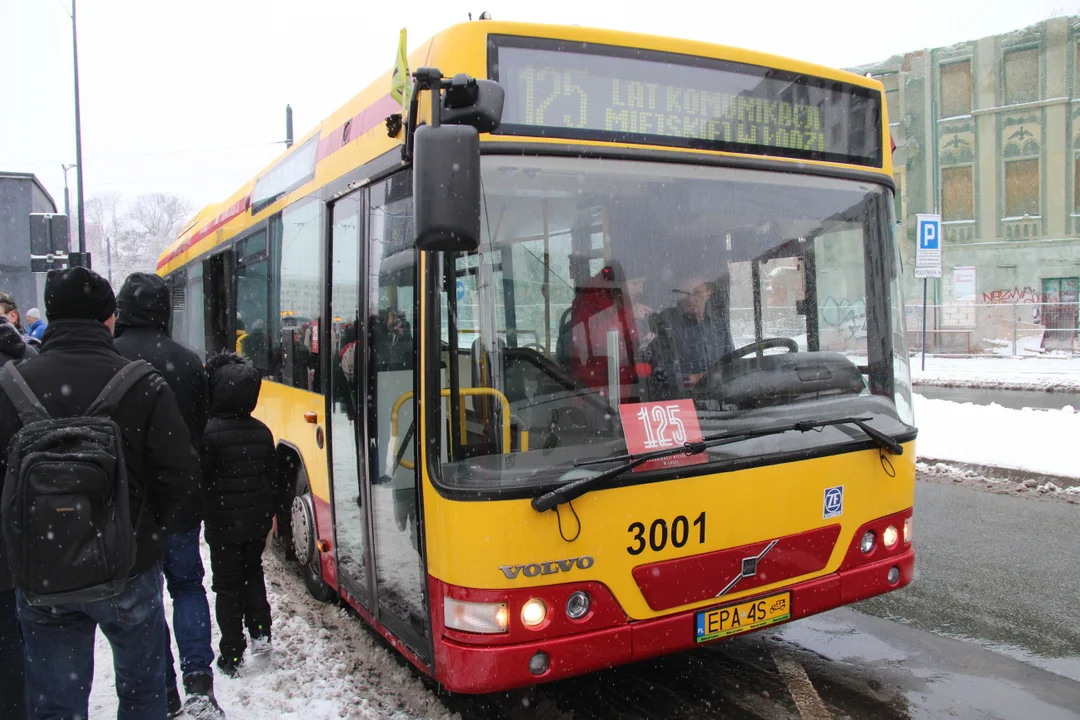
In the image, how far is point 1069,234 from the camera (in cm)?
3125

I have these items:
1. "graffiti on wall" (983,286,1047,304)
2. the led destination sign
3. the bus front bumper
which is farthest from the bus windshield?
"graffiti on wall" (983,286,1047,304)

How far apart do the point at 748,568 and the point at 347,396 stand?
2.17 metres

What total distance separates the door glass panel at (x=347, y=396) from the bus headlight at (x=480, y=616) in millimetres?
1101

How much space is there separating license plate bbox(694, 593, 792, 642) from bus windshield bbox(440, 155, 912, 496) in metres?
0.66

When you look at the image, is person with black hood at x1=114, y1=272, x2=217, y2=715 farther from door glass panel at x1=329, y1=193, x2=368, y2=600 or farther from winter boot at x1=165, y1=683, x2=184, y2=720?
door glass panel at x1=329, y1=193, x2=368, y2=600

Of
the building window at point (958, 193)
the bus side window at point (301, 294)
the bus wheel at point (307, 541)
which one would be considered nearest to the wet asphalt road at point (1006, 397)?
the bus wheel at point (307, 541)

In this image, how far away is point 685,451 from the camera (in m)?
3.32

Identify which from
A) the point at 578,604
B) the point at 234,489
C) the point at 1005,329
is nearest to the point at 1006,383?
the point at 1005,329

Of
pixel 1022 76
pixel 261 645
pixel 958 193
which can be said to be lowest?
pixel 261 645

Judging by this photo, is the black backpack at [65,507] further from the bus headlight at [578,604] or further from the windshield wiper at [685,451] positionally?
the bus headlight at [578,604]

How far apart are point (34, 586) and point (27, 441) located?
47 cm

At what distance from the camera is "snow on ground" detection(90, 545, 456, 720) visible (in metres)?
3.79

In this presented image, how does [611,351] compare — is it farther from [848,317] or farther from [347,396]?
[347,396]

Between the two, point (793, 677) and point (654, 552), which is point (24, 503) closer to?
point (654, 552)
